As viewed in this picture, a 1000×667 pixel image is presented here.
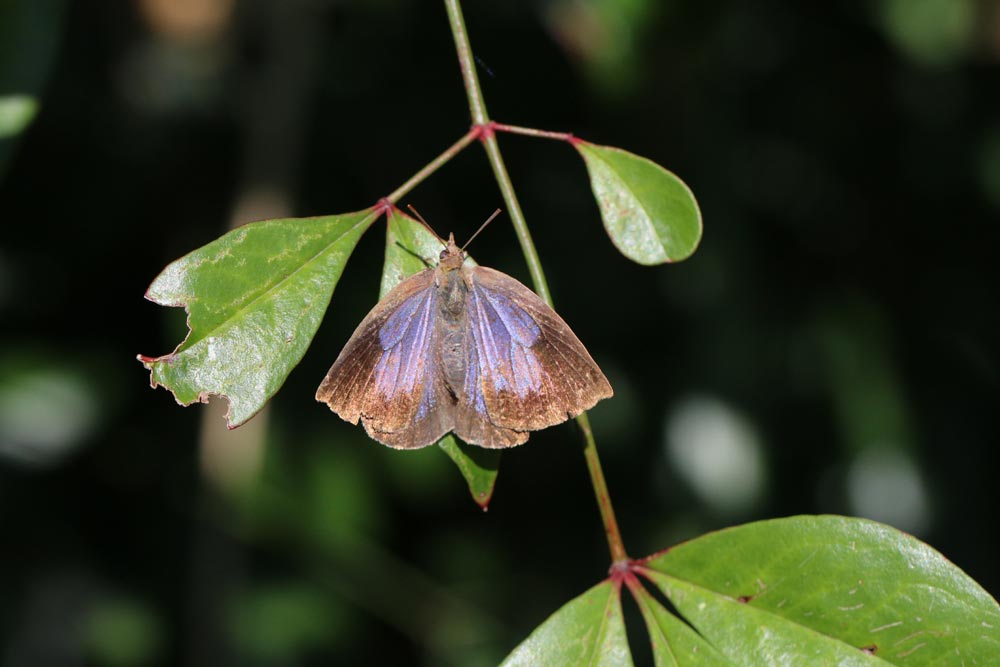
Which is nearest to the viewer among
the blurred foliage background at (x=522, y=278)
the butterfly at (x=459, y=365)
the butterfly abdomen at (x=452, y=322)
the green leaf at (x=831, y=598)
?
the green leaf at (x=831, y=598)

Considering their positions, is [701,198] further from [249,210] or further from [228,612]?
[228,612]

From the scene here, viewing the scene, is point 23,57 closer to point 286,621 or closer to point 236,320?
point 236,320

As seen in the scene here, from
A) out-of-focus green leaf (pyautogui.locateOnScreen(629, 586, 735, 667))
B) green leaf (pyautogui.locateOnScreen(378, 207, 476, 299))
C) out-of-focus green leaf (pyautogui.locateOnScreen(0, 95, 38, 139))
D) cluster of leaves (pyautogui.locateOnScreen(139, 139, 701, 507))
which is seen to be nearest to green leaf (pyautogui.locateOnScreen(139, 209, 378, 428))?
cluster of leaves (pyautogui.locateOnScreen(139, 139, 701, 507))

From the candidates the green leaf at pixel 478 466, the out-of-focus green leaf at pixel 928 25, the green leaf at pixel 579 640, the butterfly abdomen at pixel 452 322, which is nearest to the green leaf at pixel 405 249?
the butterfly abdomen at pixel 452 322

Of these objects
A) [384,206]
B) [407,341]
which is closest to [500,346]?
[407,341]

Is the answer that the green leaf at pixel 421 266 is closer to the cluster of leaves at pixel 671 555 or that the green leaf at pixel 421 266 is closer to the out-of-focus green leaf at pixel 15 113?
the cluster of leaves at pixel 671 555

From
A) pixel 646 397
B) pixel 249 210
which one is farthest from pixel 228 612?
pixel 646 397
